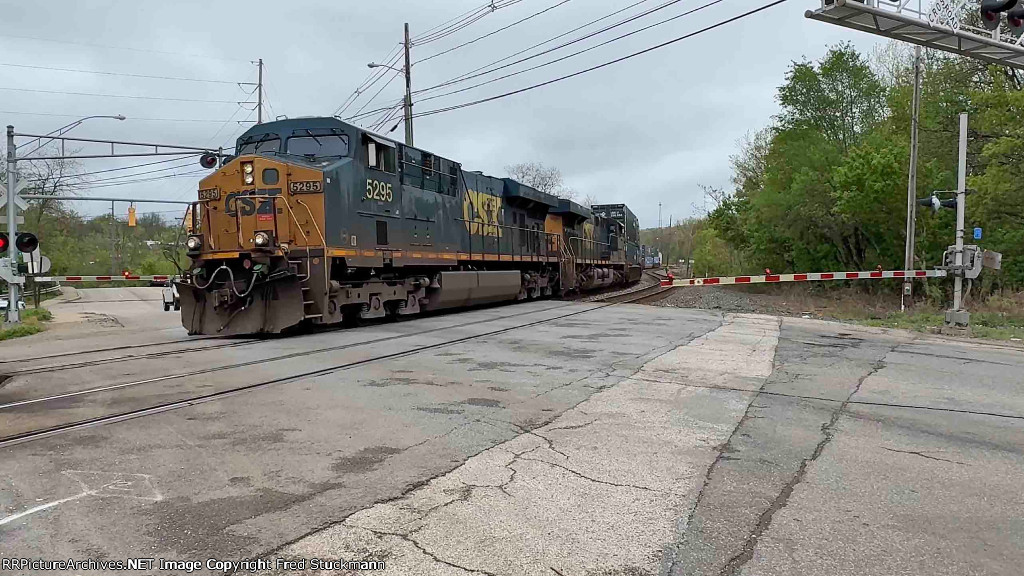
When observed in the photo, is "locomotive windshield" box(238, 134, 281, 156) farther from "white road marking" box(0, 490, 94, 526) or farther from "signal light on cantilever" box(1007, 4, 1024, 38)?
"signal light on cantilever" box(1007, 4, 1024, 38)

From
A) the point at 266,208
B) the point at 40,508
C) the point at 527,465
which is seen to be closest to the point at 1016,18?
the point at 527,465

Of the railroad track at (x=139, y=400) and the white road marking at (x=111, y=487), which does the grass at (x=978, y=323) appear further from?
the white road marking at (x=111, y=487)

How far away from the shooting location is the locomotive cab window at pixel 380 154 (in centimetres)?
1193

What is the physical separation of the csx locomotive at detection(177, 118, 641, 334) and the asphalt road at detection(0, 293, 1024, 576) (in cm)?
267

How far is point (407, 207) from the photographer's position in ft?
43.4

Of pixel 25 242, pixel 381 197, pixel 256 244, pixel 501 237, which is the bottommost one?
pixel 256 244

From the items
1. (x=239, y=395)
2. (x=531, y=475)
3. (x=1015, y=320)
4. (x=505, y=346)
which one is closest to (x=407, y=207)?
(x=505, y=346)

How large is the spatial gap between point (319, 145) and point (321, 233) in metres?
1.98

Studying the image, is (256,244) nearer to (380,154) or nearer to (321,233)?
(321,233)

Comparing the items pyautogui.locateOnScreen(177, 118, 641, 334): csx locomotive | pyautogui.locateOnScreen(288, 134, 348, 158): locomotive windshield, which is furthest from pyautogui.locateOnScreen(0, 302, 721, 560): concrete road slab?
pyautogui.locateOnScreen(288, 134, 348, 158): locomotive windshield

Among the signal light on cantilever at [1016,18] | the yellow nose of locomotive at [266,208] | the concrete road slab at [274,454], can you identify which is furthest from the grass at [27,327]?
the signal light on cantilever at [1016,18]

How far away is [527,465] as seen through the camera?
402 cm

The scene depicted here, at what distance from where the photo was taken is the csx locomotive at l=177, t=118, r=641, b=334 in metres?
10.6

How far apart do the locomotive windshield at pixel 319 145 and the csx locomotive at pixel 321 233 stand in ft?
0.07
